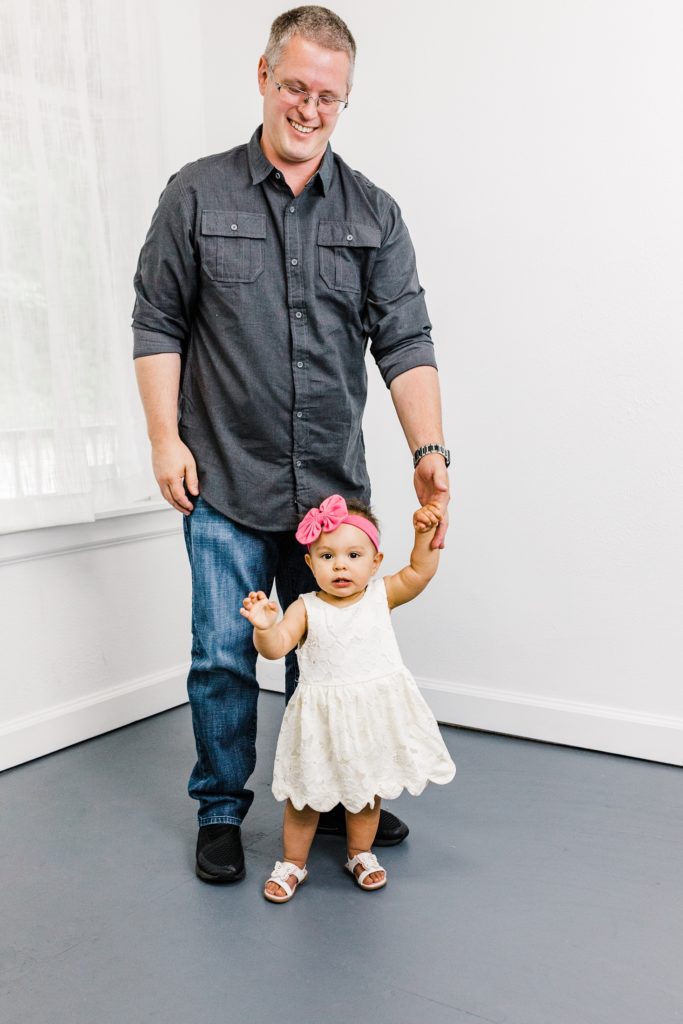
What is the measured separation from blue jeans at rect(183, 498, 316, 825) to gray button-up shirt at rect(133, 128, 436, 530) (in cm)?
5

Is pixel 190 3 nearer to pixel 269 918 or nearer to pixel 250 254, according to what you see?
pixel 250 254

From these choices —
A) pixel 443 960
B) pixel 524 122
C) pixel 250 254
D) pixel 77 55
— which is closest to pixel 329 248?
pixel 250 254

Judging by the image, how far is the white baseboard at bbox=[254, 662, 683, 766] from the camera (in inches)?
89.9

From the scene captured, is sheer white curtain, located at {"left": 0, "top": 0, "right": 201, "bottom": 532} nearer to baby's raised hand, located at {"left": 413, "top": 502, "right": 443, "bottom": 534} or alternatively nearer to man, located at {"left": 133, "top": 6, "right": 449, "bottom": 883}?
man, located at {"left": 133, "top": 6, "right": 449, "bottom": 883}

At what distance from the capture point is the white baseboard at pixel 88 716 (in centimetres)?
236

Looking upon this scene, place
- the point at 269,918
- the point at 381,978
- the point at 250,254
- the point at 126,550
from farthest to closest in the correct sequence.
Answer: the point at 126,550 < the point at 250,254 < the point at 269,918 < the point at 381,978

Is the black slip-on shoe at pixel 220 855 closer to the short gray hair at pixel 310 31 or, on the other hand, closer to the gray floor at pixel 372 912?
the gray floor at pixel 372 912

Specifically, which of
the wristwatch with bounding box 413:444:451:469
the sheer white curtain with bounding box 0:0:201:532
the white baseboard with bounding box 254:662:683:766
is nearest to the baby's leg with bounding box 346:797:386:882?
the wristwatch with bounding box 413:444:451:469

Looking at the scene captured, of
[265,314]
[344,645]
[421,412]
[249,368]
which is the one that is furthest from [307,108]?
[344,645]

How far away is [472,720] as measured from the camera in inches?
101

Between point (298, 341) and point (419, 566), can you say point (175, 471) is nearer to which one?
point (298, 341)

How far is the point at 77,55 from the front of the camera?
237cm

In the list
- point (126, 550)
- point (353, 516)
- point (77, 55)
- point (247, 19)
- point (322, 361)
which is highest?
point (247, 19)

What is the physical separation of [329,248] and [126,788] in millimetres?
1338
